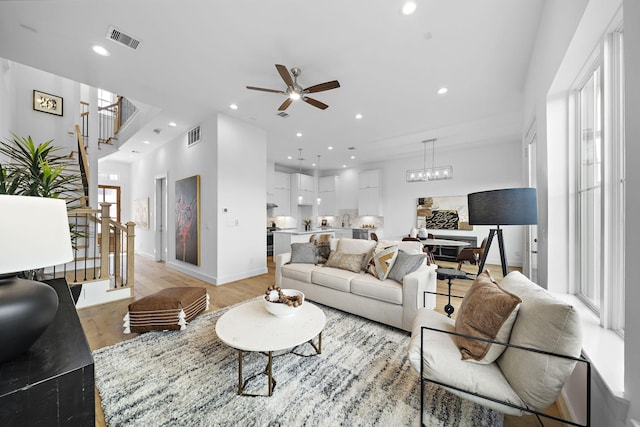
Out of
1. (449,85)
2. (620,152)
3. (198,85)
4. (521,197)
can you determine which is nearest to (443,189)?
(449,85)

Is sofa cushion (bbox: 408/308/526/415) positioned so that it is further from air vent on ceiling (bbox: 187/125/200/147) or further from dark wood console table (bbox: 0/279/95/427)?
air vent on ceiling (bbox: 187/125/200/147)

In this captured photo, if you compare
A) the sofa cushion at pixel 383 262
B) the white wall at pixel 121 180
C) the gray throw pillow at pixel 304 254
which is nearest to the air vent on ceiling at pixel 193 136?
the gray throw pillow at pixel 304 254

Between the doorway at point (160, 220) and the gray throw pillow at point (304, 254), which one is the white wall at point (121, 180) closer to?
the doorway at point (160, 220)

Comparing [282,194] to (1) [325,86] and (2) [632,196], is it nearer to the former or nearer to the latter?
(1) [325,86]

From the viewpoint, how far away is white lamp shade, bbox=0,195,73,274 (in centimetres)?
78

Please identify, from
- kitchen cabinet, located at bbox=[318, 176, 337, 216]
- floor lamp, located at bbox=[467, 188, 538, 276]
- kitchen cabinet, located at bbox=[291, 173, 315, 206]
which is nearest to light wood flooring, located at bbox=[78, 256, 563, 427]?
floor lamp, located at bbox=[467, 188, 538, 276]

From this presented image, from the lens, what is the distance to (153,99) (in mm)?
3857

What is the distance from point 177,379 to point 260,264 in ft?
10.6

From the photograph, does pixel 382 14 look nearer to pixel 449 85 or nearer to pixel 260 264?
pixel 449 85

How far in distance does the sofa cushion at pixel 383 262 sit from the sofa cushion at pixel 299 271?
2.83 feet

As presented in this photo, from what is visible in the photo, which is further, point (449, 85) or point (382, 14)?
point (449, 85)

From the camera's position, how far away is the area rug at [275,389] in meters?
1.53

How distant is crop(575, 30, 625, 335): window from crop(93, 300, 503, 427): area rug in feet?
3.37

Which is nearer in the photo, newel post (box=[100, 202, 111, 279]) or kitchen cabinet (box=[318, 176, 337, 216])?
newel post (box=[100, 202, 111, 279])
